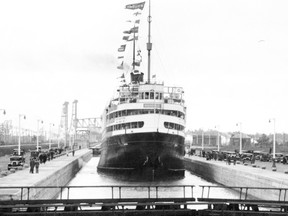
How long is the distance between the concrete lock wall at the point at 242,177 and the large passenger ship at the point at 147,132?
476cm

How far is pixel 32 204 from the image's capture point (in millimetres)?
18453

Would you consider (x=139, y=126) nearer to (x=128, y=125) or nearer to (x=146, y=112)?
(x=128, y=125)

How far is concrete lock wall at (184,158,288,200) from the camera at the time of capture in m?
34.0

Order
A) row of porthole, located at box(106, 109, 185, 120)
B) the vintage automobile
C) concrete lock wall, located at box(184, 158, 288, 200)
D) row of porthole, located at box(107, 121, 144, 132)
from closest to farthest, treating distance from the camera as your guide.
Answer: concrete lock wall, located at box(184, 158, 288, 200)
the vintage automobile
row of porthole, located at box(107, 121, 144, 132)
row of porthole, located at box(106, 109, 185, 120)

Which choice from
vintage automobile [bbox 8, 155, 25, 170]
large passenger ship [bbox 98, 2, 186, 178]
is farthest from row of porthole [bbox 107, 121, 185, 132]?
vintage automobile [bbox 8, 155, 25, 170]

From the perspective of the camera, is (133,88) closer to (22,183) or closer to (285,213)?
(22,183)

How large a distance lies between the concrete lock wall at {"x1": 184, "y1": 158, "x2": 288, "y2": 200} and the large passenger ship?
4.76 meters

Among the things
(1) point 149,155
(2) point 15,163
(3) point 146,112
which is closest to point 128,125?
(3) point 146,112

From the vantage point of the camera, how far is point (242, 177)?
4303cm

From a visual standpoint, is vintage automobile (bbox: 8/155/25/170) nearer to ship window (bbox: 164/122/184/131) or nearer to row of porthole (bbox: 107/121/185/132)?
row of porthole (bbox: 107/121/185/132)

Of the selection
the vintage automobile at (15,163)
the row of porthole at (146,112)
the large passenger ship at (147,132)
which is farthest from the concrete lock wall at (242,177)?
the vintage automobile at (15,163)

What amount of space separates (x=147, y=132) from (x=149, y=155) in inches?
95.3

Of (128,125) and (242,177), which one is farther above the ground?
(128,125)

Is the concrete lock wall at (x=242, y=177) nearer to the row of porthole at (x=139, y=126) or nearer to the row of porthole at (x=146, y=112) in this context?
the row of porthole at (x=139, y=126)
